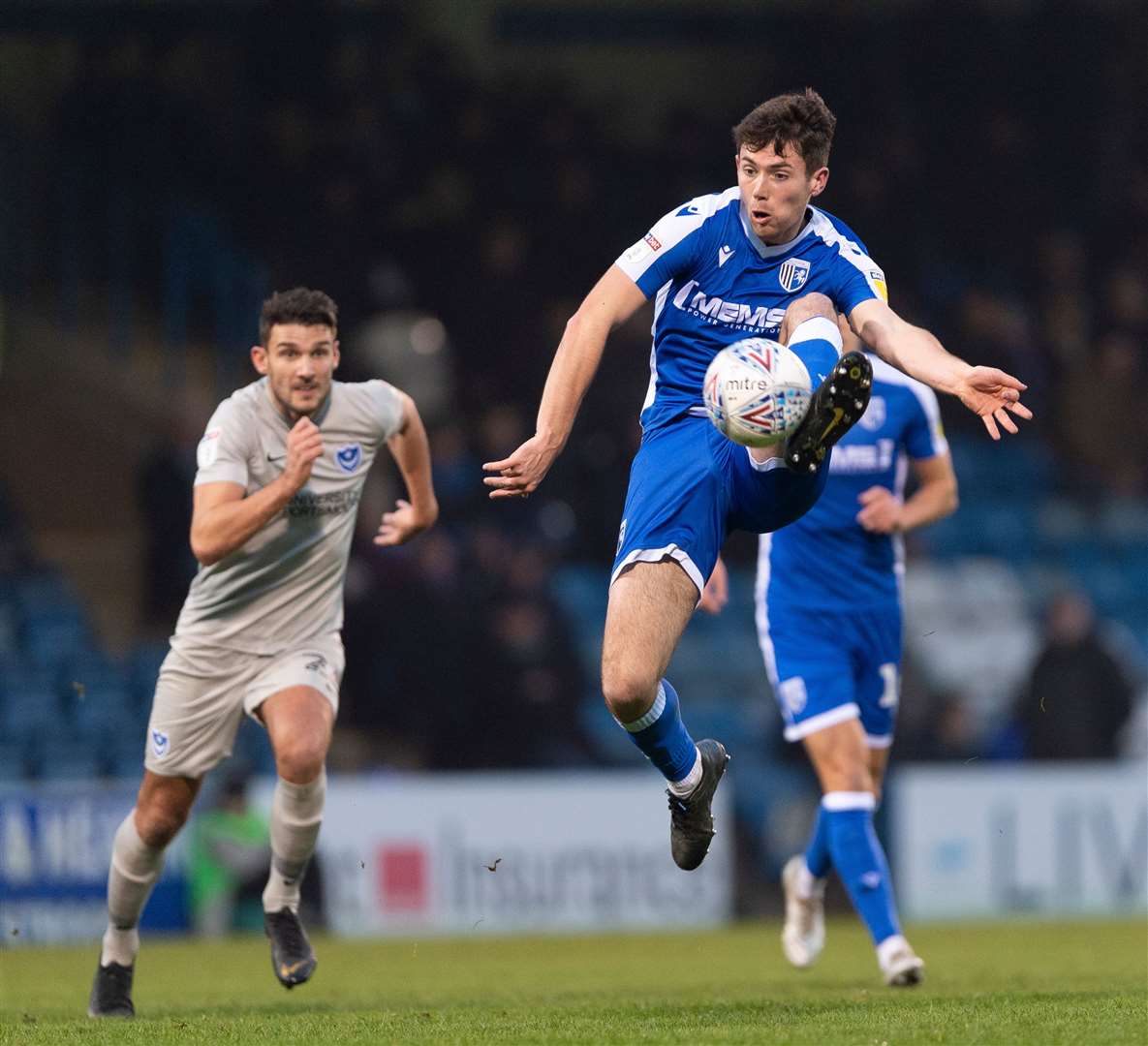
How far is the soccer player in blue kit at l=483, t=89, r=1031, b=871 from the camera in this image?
6.41 meters

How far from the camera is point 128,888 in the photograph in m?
7.71

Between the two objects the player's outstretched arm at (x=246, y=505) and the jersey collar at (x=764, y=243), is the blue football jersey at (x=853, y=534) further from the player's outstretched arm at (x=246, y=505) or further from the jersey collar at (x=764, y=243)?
the player's outstretched arm at (x=246, y=505)

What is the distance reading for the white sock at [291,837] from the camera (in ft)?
24.9

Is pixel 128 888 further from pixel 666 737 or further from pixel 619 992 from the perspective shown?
pixel 666 737

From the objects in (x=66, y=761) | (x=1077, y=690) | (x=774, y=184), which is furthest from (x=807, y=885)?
(x=66, y=761)

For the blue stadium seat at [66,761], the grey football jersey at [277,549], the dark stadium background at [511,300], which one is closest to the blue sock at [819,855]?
the grey football jersey at [277,549]

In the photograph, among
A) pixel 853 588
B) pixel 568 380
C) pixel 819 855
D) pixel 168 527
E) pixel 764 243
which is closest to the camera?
pixel 568 380

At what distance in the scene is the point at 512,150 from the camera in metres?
18.8

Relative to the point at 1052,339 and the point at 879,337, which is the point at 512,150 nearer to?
the point at 1052,339

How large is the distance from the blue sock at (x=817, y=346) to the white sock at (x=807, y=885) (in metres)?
3.42

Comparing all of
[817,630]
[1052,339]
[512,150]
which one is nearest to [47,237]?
[512,150]

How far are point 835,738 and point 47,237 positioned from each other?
12.0m

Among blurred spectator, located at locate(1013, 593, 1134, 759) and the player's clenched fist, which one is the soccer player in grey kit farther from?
blurred spectator, located at locate(1013, 593, 1134, 759)

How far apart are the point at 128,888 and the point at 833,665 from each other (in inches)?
121
